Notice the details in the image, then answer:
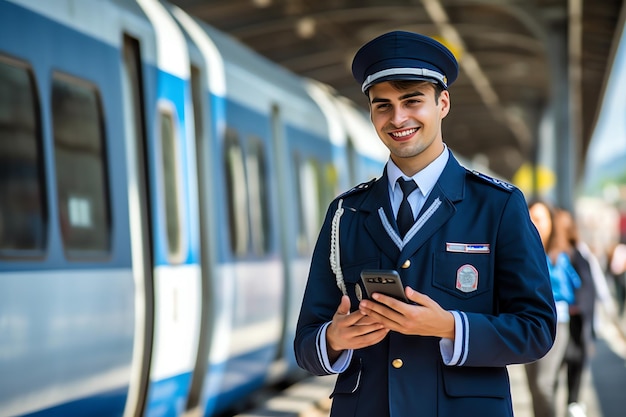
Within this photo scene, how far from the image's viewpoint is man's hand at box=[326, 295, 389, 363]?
9.36 ft

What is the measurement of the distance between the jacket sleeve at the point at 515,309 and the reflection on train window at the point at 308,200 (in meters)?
9.10

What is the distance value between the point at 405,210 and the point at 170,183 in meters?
4.96

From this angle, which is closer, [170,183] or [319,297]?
[319,297]

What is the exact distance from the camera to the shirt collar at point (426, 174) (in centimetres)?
309

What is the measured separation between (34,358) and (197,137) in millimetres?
3497

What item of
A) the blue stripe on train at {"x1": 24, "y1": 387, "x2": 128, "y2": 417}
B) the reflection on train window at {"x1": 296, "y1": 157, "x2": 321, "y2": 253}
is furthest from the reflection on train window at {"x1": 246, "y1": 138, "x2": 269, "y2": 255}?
the blue stripe on train at {"x1": 24, "y1": 387, "x2": 128, "y2": 417}

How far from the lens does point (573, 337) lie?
8.89 meters

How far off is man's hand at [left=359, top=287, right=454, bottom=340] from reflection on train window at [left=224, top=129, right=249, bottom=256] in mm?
6564

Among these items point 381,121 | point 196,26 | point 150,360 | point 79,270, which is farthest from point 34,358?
point 196,26

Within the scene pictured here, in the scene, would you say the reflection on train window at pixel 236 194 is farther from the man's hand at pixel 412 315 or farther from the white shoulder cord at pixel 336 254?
the man's hand at pixel 412 315

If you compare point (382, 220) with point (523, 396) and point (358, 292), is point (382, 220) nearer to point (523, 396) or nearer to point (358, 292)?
point (358, 292)

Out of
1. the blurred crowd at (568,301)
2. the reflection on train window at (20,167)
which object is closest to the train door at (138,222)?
the reflection on train window at (20,167)

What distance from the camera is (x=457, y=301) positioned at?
295cm

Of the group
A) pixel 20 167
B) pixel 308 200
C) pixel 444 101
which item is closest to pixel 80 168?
pixel 20 167
